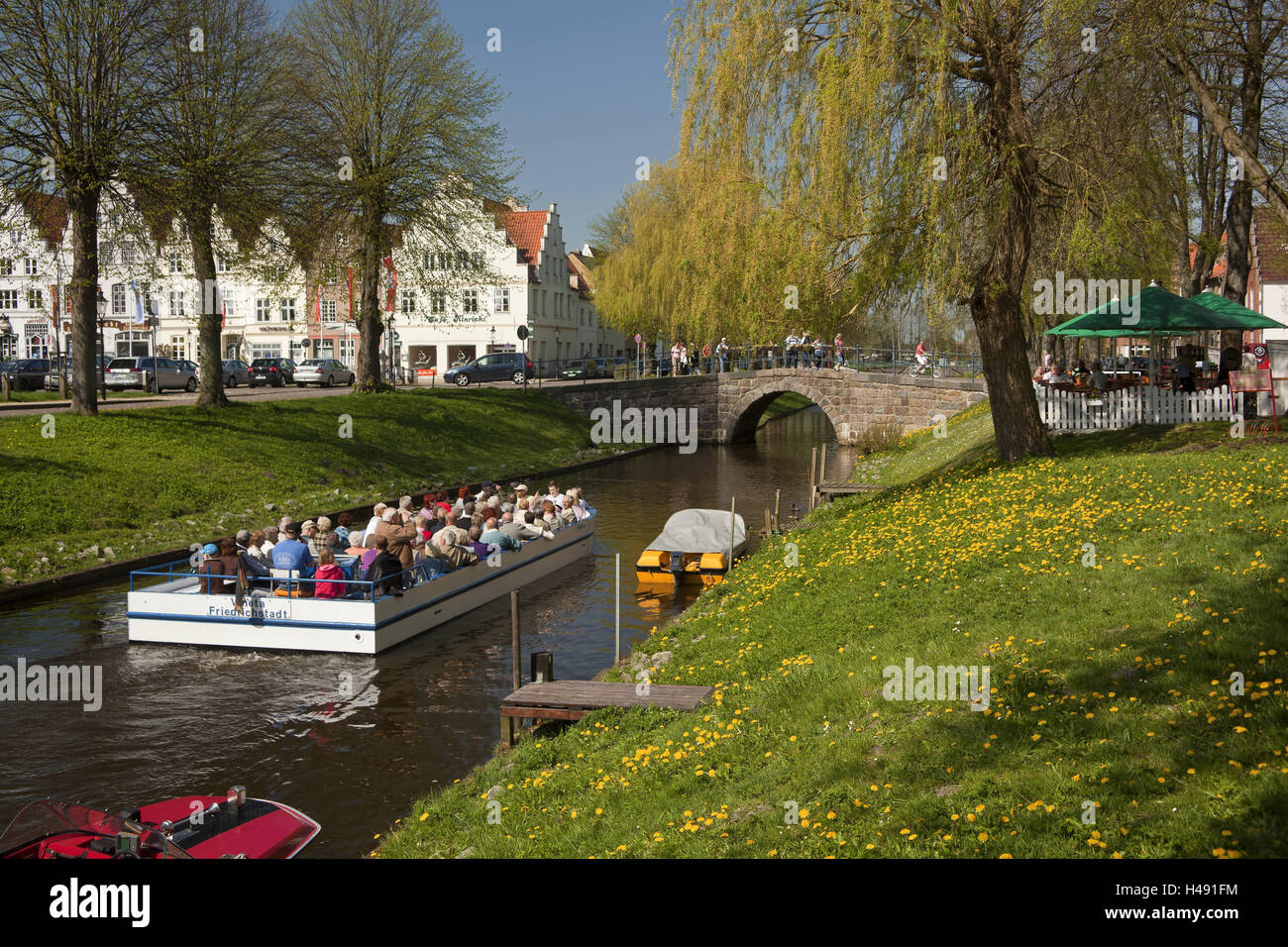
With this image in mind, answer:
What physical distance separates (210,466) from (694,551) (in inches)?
510

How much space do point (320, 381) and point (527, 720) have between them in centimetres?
4383

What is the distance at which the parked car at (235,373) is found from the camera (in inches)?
2036

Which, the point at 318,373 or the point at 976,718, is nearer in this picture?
the point at 976,718

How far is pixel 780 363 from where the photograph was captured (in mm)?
54656

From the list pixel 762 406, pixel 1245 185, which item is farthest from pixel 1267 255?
pixel 1245 185

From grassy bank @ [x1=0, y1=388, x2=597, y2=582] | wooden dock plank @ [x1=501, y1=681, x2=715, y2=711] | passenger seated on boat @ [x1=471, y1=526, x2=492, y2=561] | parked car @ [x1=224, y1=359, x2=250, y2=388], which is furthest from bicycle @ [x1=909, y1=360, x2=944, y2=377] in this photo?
wooden dock plank @ [x1=501, y1=681, x2=715, y2=711]

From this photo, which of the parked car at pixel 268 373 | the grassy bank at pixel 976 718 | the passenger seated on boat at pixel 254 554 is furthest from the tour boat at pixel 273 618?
the parked car at pixel 268 373

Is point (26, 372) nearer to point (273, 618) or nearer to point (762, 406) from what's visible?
point (273, 618)

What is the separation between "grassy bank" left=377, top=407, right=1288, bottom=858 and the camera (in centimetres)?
657

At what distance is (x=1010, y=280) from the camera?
1788 cm

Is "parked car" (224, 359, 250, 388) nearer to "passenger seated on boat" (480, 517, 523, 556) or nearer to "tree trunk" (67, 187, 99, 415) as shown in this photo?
"tree trunk" (67, 187, 99, 415)

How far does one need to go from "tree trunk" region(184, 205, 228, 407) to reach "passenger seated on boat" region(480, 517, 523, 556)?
42.2ft
